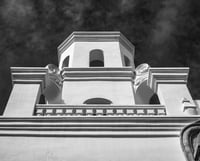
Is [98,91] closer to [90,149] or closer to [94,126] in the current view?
[94,126]

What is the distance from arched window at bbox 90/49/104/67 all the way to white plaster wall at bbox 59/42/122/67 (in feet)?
0.81

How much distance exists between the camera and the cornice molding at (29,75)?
45.8ft

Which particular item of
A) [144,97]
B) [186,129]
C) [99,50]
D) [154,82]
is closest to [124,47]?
[99,50]

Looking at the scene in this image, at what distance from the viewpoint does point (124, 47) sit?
21.9 meters

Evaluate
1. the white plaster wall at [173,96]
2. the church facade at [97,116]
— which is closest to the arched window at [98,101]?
the church facade at [97,116]

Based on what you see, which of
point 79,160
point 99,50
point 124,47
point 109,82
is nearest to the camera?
point 79,160

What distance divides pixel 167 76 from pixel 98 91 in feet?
11.2

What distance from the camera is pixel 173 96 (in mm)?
13266

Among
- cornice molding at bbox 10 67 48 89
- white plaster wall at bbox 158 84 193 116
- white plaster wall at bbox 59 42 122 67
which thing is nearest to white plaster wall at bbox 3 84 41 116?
cornice molding at bbox 10 67 48 89

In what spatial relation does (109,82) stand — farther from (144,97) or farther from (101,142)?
(101,142)

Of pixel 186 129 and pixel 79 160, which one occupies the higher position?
pixel 186 129

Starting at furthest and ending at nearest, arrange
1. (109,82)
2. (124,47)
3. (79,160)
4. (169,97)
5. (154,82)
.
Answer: (124,47) → (109,82) → (154,82) → (169,97) → (79,160)

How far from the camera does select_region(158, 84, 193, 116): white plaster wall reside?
12.5m

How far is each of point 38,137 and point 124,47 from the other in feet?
39.2
